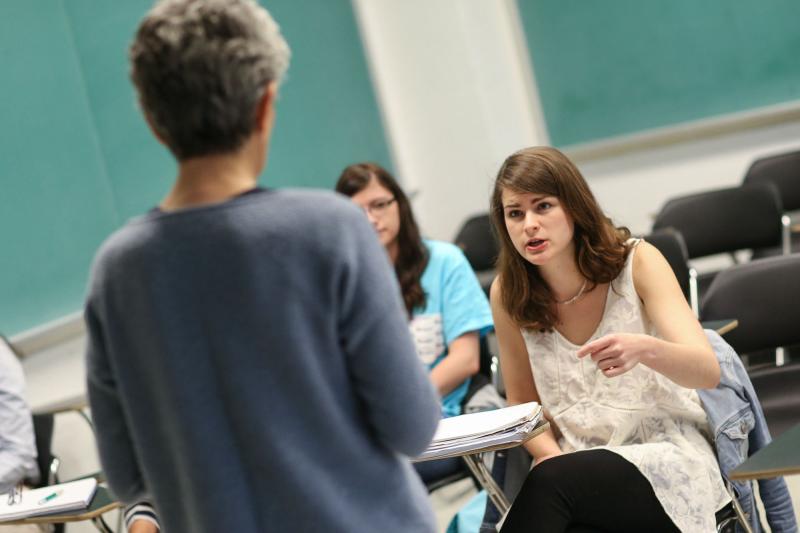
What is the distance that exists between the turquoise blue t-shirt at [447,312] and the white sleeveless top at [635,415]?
711 mm

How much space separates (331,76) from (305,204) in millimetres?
5040

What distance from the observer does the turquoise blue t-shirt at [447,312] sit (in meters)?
3.23

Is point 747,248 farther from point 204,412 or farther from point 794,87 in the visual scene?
point 204,412

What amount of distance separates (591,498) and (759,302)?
47.3 inches

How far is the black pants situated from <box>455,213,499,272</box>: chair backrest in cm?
313

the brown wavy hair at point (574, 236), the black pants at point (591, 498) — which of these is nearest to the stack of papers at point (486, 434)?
the black pants at point (591, 498)

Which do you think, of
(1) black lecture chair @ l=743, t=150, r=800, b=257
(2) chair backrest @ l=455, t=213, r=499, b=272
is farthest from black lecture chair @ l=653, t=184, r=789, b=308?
(2) chair backrest @ l=455, t=213, r=499, b=272

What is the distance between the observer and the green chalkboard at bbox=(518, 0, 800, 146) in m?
5.64

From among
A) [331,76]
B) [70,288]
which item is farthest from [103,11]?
[331,76]

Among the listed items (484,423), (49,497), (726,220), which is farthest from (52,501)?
(726,220)

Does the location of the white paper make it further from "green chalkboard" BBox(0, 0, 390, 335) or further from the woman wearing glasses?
"green chalkboard" BBox(0, 0, 390, 335)

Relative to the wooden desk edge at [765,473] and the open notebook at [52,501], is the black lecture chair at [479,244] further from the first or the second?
the wooden desk edge at [765,473]

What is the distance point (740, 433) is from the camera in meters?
2.33

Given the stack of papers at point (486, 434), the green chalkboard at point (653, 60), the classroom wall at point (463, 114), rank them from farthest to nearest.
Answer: the classroom wall at point (463, 114) < the green chalkboard at point (653, 60) < the stack of papers at point (486, 434)
